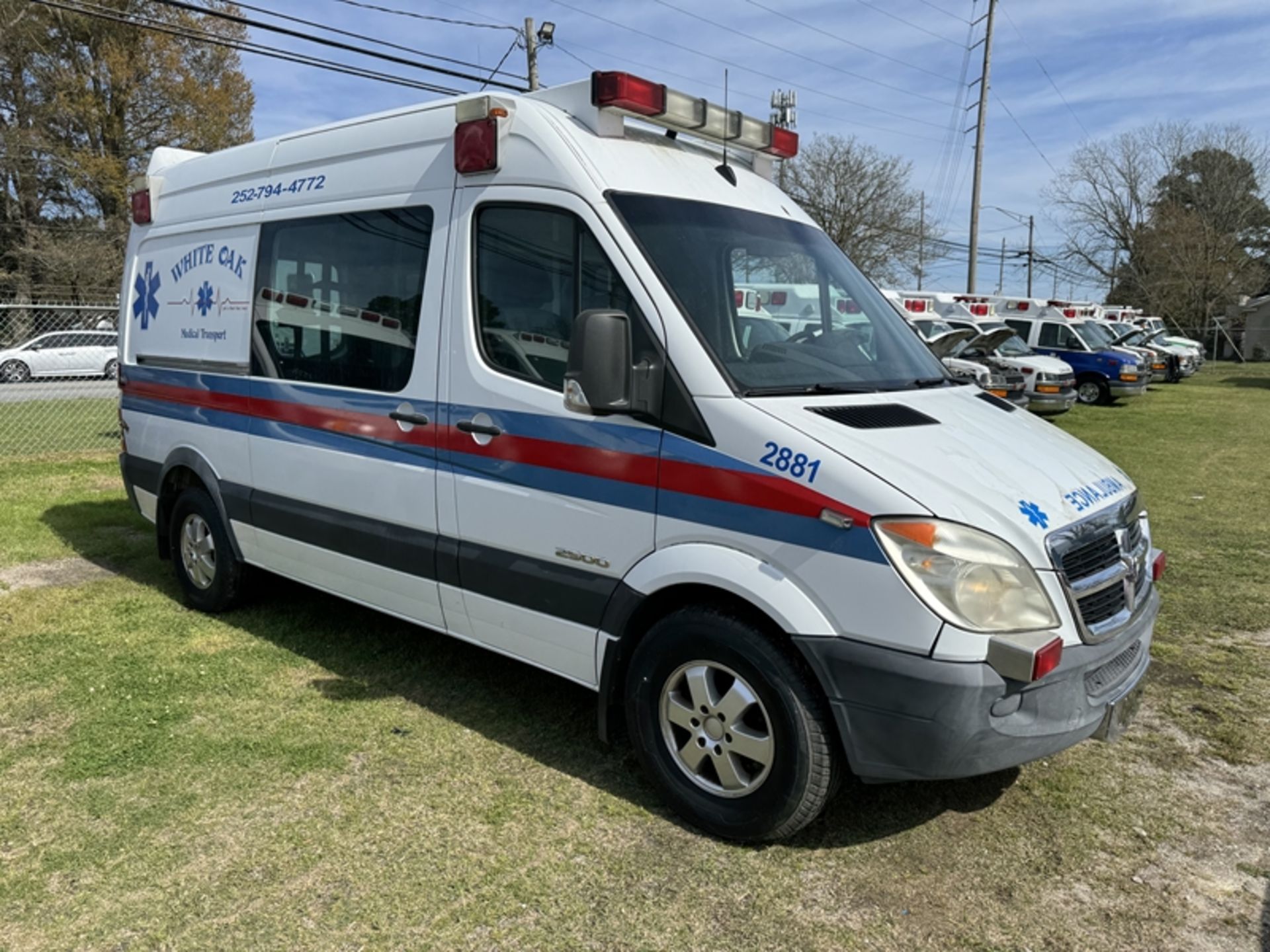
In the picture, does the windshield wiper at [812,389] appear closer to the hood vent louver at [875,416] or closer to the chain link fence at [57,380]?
the hood vent louver at [875,416]

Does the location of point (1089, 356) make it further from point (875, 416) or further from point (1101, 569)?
point (875, 416)

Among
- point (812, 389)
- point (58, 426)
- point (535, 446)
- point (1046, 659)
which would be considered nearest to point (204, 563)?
point (535, 446)

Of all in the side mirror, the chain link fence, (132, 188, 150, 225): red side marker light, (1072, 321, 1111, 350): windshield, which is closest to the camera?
the side mirror

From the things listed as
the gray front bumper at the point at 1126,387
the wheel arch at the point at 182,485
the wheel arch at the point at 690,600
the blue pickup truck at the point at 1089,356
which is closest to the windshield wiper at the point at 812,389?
the wheel arch at the point at 690,600

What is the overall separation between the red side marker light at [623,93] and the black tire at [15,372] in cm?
2451

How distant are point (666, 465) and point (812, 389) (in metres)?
0.61

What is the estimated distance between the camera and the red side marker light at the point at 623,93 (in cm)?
374

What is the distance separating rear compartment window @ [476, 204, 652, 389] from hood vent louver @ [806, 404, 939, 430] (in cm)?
68

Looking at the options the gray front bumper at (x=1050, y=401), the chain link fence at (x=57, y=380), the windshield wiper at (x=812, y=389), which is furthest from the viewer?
the gray front bumper at (x=1050, y=401)

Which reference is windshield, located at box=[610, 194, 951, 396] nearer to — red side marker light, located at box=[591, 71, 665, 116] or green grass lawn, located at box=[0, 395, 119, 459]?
red side marker light, located at box=[591, 71, 665, 116]

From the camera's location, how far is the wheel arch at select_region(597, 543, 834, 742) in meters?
3.05

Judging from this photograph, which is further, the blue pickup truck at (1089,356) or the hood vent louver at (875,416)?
the blue pickup truck at (1089,356)

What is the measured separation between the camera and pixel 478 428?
388cm

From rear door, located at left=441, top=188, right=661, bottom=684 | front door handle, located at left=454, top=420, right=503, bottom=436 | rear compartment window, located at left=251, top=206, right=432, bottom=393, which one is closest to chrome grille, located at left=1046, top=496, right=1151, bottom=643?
rear door, located at left=441, top=188, right=661, bottom=684
